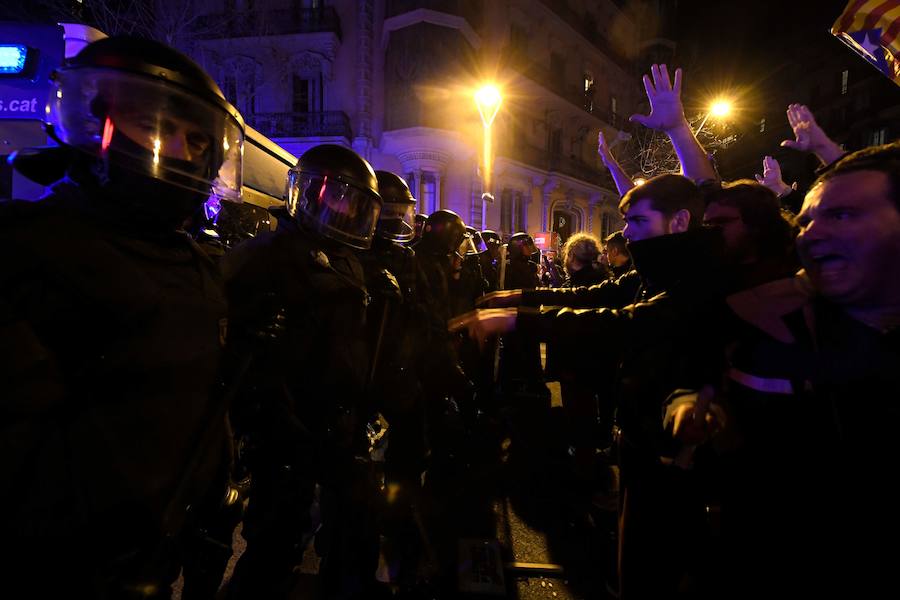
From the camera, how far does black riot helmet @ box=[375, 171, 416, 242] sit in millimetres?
3266

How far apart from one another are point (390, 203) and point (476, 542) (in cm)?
261

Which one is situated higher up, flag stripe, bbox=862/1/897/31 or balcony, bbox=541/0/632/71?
balcony, bbox=541/0/632/71

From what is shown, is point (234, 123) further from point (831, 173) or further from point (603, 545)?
point (603, 545)

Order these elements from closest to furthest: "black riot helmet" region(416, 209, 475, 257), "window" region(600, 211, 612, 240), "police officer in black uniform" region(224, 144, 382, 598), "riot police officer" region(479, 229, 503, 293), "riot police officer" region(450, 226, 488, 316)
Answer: "police officer in black uniform" region(224, 144, 382, 598) < "black riot helmet" region(416, 209, 475, 257) < "riot police officer" region(450, 226, 488, 316) < "riot police officer" region(479, 229, 503, 293) < "window" region(600, 211, 612, 240)

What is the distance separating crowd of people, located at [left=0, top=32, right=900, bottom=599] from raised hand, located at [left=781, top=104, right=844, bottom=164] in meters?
0.83

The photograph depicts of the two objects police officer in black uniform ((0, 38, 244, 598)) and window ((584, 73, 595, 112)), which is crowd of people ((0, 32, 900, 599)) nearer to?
police officer in black uniform ((0, 38, 244, 598))

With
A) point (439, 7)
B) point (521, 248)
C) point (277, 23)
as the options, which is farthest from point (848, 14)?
point (277, 23)

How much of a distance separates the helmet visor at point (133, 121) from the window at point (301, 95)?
20.1m

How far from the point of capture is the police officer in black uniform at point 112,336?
0.94 metres

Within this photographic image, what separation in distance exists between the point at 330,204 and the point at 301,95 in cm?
1993

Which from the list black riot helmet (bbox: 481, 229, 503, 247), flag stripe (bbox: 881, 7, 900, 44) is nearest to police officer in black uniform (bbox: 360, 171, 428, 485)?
flag stripe (bbox: 881, 7, 900, 44)

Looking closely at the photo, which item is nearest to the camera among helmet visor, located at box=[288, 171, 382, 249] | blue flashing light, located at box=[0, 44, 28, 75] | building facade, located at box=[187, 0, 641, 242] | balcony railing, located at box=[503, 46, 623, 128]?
helmet visor, located at box=[288, 171, 382, 249]

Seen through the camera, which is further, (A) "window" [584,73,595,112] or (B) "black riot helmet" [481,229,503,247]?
(A) "window" [584,73,595,112]

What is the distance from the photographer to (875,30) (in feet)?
8.15
